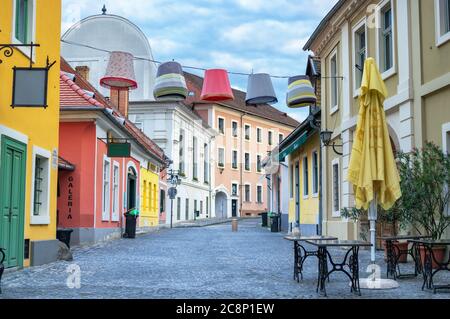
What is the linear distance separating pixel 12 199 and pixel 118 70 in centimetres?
455

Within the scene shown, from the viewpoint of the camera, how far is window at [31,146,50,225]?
501 inches

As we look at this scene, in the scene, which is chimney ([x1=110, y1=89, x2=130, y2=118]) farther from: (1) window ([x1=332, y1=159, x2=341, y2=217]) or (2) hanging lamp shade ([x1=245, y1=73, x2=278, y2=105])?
(2) hanging lamp shade ([x1=245, y1=73, x2=278, y2=105])

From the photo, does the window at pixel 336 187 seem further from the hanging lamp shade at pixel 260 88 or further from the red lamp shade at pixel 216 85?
the red lamp shade at pixel 216 85

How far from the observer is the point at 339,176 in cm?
1820

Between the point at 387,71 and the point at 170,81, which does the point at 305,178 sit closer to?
the point at 387,71

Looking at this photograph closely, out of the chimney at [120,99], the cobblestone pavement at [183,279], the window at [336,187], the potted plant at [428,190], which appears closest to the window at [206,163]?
the chimney at [120,99]

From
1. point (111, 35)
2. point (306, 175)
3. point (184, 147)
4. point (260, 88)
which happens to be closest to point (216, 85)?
point (260, 88)

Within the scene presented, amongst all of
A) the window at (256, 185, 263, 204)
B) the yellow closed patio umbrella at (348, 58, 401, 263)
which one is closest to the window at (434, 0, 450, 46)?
the yellow closed patio umbrella at (348, 58, 401, 263)

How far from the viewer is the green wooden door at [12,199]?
34.7 ft

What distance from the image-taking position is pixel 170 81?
1389cm

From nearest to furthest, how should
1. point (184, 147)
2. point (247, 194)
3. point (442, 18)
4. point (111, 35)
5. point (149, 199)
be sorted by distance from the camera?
1. point (442, 18)
2. point (111, 35)
3. point (149, 199)
4. point (184, 147)
5. point (247, 194)

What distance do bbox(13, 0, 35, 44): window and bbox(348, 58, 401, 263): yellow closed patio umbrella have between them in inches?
259
